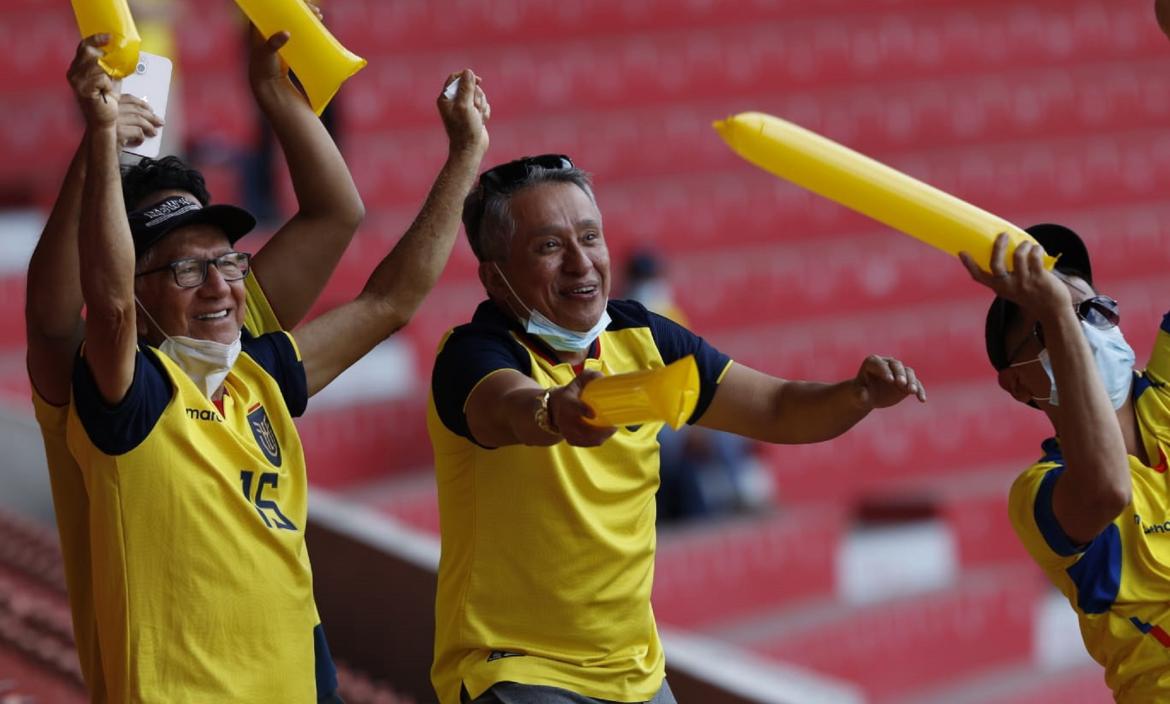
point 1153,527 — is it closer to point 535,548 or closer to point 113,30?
point 535,548

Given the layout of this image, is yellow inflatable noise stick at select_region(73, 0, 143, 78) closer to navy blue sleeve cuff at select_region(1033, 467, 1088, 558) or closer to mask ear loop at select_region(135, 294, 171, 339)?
mask ear loop at select_region(135, 294, 171, 339)

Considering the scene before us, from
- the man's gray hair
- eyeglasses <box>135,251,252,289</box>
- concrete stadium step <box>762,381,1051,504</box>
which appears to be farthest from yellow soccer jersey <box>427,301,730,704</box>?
concrete stadium step <box>762,381,1051,504</box>

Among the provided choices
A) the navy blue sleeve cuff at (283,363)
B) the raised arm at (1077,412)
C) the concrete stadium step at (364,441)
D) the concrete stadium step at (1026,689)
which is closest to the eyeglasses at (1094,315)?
the raised arm at (1077,412)

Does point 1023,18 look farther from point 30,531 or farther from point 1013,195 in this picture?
point 30,531

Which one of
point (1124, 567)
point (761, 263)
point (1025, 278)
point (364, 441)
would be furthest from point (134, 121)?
point (761, 263)

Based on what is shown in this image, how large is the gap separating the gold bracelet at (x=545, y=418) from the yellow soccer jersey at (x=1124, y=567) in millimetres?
862

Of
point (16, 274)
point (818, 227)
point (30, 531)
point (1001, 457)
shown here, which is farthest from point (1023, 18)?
point (30, 531)

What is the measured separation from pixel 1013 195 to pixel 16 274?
5.68 metres

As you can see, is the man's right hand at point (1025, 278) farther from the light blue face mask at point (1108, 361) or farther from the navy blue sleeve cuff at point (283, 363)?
the navy blue sleeve cuff at point (283, 363)

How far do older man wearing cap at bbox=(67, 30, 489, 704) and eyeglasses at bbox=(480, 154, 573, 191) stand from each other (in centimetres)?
38

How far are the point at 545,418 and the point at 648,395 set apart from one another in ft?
0.73

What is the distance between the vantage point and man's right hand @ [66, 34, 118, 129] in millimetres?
2191

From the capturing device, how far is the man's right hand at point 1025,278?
90.0 inches

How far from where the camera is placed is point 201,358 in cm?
241
